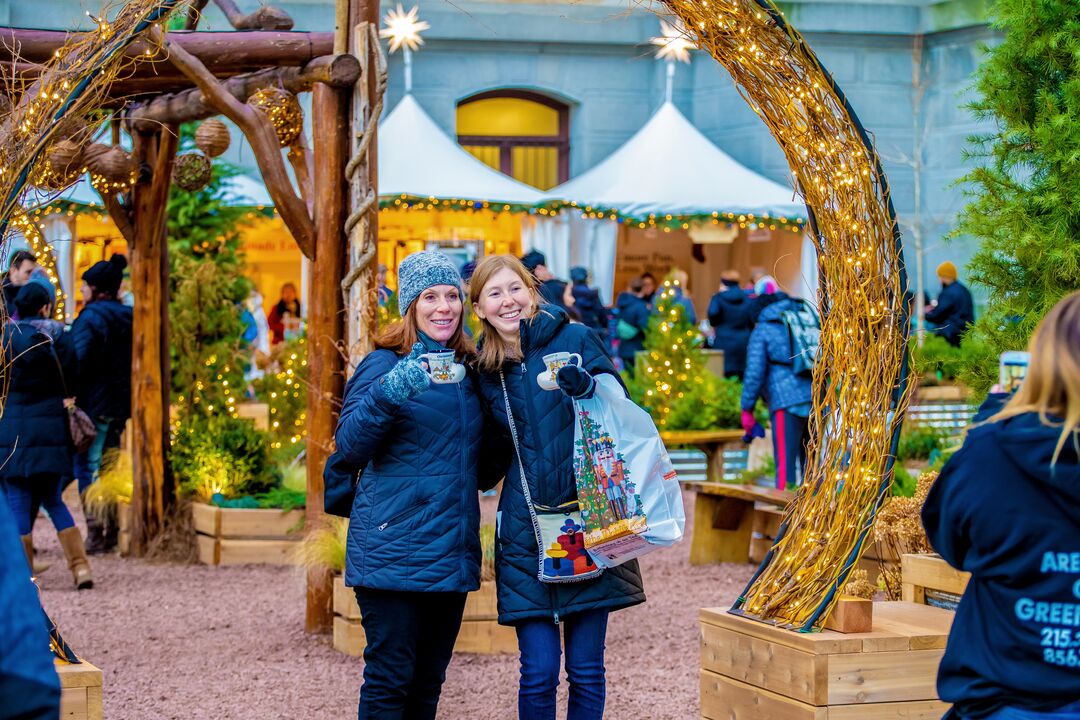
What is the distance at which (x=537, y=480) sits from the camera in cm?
401

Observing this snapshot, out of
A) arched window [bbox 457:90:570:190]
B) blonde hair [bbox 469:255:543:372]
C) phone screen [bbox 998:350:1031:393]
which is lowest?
phone screen [bbox 998:350:1031:393]

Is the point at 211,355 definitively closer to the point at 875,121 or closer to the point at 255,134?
the point at 255,134

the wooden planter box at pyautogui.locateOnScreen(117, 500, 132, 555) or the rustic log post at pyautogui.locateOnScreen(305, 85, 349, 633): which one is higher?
the rustic log post at pyautogui.locateOnScreen(305, 85, 349, 633)

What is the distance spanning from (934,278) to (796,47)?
60.3ft

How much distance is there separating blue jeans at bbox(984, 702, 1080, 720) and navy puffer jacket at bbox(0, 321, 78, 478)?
593 cm

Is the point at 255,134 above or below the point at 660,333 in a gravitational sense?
above

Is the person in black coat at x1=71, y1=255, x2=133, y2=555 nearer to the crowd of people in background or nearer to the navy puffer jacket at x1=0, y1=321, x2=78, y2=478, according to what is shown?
the crowd of people in background

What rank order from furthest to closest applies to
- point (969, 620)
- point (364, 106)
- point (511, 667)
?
point (364, 106)
point (511, 667)
point (969, 620)

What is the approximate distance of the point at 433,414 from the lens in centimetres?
398

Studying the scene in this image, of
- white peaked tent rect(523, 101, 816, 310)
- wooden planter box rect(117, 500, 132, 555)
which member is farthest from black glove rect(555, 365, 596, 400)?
white peaked tent rect(523, 101, 816, 310)

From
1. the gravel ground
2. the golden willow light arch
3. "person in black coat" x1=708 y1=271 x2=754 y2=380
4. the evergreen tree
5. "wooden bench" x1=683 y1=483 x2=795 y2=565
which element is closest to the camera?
the golden willow light arch

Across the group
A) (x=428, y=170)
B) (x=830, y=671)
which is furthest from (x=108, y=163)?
(x=428, y=170)

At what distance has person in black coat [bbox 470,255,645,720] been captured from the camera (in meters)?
3.97

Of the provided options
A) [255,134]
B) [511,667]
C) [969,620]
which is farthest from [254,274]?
[969,620]
